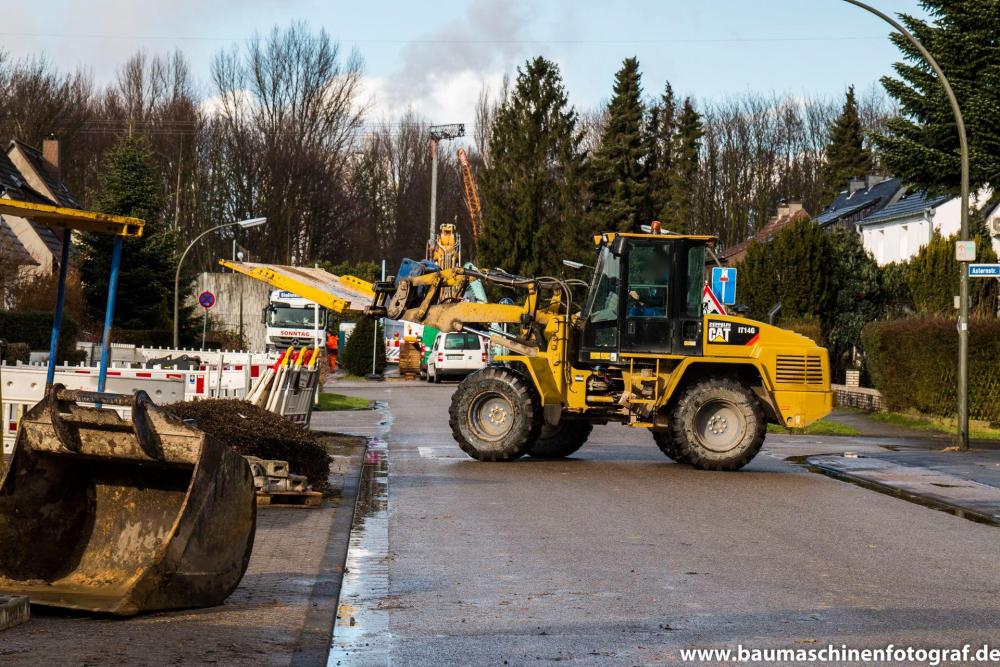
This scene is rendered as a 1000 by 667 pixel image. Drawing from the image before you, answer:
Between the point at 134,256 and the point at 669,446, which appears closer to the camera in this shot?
the point at 669,446

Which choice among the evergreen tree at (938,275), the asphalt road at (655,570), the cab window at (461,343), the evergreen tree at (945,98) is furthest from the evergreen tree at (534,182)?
the asphalt road at (655,570)

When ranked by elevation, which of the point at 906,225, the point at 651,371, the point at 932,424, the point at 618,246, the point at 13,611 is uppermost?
the point at 906,225

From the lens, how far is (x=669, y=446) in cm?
1766

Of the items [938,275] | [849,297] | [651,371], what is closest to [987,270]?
[651,371]

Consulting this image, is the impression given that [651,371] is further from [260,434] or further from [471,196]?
[471,196]

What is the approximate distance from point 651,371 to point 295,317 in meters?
37.6

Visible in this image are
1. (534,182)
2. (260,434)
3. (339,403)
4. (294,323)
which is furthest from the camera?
(534,182)

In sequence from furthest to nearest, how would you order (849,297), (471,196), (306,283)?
(471,196) → (849,297) → (306,283)

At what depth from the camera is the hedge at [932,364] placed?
2545cm

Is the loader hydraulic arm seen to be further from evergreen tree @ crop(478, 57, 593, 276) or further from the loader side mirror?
evergreen tree @ crop(478, 57, 593, 276)

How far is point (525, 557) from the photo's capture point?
983 cm

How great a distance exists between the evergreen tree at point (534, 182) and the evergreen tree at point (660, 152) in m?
6.35

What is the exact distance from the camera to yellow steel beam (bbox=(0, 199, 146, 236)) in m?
8.86

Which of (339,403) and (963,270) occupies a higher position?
(963,270)
